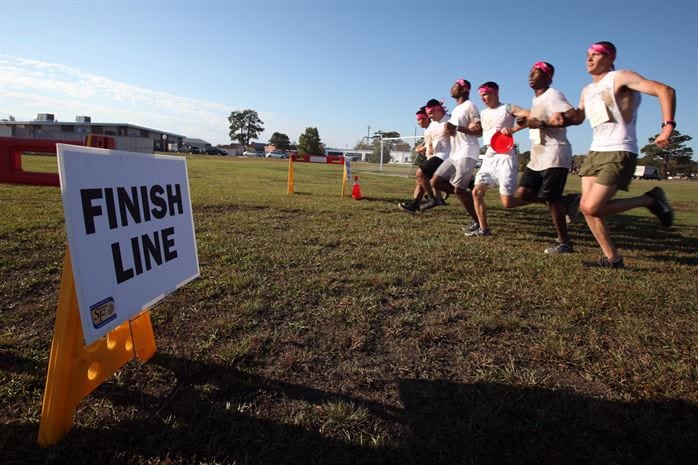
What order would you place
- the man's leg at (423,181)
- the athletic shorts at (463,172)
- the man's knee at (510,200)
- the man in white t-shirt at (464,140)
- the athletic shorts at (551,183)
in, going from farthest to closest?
the man's leg at (423,181), the athletic shorts at (463,172), the man in white t-shirt at (464,140), the man's knee at (510,200), the athletic shorts at (551,183)

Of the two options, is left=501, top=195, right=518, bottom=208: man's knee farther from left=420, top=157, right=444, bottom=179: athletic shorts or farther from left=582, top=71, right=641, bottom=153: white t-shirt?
left=420, top=157, right=444, bottom=179: athletic shorts

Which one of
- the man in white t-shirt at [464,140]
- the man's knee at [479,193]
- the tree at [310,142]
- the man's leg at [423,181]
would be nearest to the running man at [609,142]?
the man's knee at [479,193]

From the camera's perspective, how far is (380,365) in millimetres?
2059

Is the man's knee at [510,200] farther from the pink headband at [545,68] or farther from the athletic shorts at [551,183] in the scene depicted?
the pink headband at [545,68]

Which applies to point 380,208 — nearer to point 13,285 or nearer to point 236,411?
point 13,285

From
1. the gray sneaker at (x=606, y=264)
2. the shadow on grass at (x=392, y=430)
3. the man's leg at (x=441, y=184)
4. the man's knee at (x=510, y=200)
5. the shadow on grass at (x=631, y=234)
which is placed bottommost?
the shadow on grass at (x=631, y=234)

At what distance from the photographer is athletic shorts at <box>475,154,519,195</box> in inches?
203

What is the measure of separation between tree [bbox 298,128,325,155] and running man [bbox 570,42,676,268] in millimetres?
75653

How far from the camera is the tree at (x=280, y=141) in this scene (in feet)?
374

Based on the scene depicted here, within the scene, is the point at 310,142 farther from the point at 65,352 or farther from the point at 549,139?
the point at 65,352

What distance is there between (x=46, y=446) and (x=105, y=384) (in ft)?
1.35

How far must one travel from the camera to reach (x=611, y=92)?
11.7 feet

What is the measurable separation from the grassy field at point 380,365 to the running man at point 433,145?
124 inches

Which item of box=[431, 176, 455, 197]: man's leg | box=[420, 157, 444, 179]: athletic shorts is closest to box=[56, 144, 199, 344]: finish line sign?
box=[431, 176, 455, 197]: man's leg
